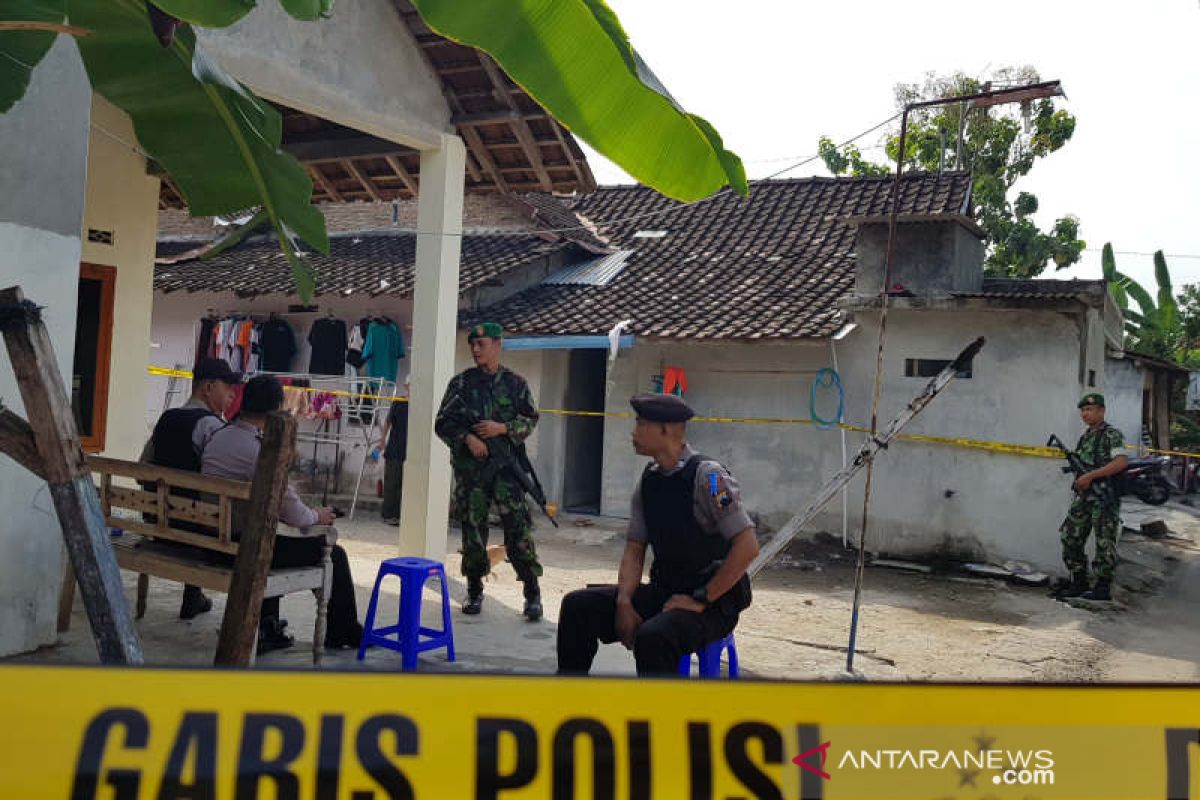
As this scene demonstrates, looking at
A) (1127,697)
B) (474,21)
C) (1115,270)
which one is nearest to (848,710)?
(1127,697)

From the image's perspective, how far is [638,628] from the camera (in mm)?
3842

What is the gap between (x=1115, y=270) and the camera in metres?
17.5

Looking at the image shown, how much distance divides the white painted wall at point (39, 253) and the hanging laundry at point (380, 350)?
8285mm

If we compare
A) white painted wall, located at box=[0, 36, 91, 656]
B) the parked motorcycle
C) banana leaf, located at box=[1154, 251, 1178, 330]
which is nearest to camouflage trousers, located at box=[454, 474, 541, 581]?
white painted wall, located at box=[0, 36, 91, 656]

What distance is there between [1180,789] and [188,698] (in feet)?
6.43

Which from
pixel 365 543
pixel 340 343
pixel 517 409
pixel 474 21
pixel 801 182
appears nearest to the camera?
pixel 474 21

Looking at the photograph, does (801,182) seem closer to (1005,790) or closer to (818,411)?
(818,411)

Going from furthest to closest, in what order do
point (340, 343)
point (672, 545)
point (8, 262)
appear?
point (340, 343) → point (8, 262) → point (672, 545)

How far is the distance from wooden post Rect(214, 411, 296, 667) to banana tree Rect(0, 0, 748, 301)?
0.97 metres

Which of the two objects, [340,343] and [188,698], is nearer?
[188,698]

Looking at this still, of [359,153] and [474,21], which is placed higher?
[359,153]

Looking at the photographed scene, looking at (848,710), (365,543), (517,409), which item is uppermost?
(517,409)

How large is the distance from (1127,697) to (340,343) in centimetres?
1251

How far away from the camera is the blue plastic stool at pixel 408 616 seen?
16.0ft
